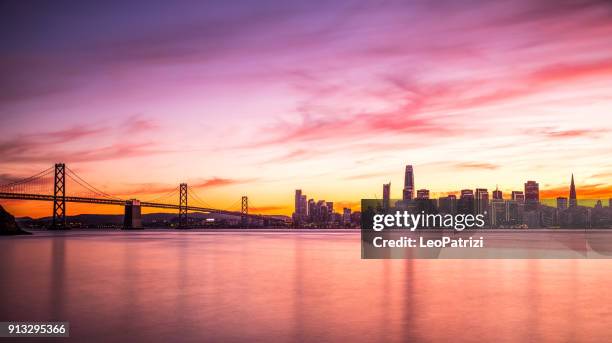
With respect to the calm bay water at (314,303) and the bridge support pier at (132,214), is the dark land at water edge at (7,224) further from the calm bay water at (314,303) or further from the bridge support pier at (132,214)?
the calm bay water at (314,303)

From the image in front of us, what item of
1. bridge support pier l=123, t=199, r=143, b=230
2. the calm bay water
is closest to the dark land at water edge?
bridge support pier l=123, t=199, r=143, b=230

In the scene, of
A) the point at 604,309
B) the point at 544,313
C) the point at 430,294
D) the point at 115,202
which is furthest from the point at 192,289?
the point at 115,202

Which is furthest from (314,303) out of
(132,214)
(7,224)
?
(132,214)

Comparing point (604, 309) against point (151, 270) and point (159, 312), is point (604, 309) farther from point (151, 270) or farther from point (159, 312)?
point (151, 270)

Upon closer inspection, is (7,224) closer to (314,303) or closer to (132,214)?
(132,214)

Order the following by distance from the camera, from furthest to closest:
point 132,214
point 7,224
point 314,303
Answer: point 132,214, point 7,224, point 314,303

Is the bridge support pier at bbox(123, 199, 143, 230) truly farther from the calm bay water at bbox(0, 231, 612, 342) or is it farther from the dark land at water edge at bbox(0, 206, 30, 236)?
the calm bay water at bbox(0, 231, 612, 342)
